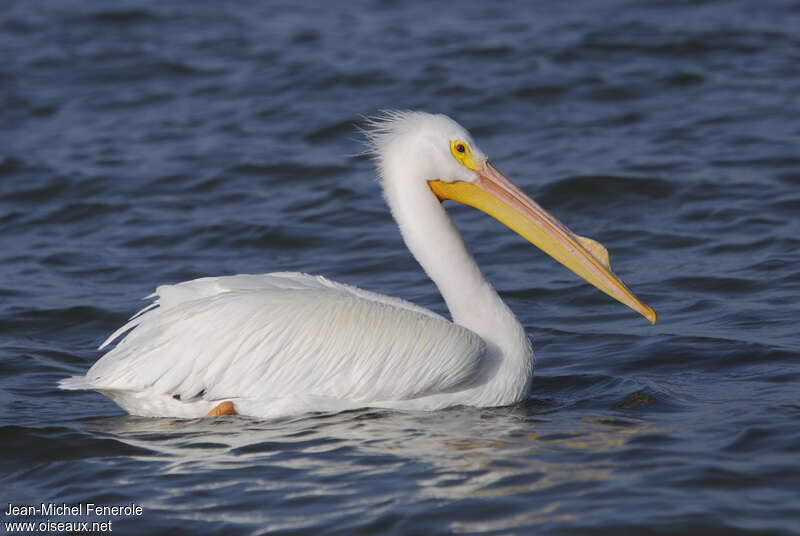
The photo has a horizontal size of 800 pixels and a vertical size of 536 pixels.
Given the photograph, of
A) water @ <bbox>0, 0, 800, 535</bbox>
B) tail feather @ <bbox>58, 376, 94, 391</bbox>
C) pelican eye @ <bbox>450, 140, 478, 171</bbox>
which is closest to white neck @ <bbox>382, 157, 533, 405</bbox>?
pelican eye @ <bbox>450, 140, 478, 171</bbox>

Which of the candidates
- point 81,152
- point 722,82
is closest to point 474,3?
point 722,82

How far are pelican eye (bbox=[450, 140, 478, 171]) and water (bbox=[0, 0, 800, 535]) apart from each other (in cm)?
104

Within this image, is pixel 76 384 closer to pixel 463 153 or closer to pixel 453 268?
pixel 453 268

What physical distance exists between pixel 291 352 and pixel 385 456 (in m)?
0.69

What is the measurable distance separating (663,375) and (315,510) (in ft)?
6.58

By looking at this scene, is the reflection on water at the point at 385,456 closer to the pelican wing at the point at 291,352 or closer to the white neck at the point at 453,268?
the pelican wing at the point at 291,352

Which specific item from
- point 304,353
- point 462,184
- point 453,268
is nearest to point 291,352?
point 304,353

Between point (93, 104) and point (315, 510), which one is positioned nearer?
point (315, 510)

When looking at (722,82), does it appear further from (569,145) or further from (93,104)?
(93,104)

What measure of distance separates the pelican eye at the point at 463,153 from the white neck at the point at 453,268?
0.58 feet

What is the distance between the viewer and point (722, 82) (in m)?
10.1

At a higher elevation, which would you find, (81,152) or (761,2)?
(761,2)

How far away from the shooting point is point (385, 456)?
4.23 metres

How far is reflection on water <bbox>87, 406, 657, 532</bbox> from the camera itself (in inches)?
152
